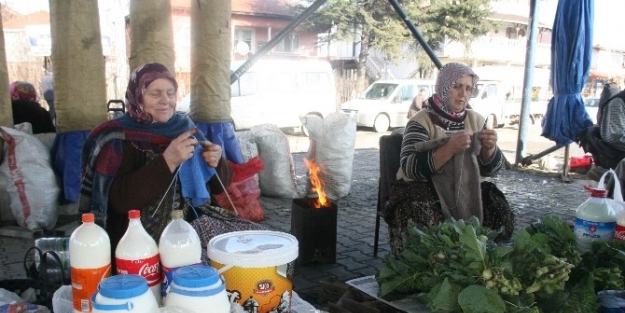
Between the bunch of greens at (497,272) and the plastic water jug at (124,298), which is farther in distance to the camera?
the bunch of greens at (497,272)

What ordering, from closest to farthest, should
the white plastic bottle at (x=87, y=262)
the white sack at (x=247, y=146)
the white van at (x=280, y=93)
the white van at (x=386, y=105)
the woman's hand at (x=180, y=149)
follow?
the white plastic bottle at (x=87, y=262) → the woman's hand at (x=180, y=149) → the white sack at (x=247, y=146) → the white van at (x=280, y=93) → the white van at (x=386, y=105)

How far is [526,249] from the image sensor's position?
2.36 metres

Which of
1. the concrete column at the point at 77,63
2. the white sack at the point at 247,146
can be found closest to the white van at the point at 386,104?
the white sack at the point at 247,146

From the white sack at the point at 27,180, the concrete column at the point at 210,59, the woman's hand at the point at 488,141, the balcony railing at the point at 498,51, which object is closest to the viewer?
the woman's hand at the point at 488,141

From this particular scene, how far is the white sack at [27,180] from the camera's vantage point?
15.9ft

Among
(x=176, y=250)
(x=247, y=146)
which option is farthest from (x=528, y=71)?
(x=176, y=250)

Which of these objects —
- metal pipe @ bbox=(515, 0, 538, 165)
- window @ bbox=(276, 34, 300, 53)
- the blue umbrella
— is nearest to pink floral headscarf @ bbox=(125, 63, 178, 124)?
the blue umbrella

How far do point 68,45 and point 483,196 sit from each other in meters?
4.01

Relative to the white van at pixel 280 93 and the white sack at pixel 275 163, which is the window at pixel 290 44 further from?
the white sack at pixel 275 163

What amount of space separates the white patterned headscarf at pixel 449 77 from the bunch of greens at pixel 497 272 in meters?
1.14

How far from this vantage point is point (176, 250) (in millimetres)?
1738

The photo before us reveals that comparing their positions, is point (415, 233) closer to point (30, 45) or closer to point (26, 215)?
point (26, 215)

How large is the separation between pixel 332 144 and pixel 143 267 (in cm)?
496

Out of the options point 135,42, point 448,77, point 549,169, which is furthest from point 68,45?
point 549,169
